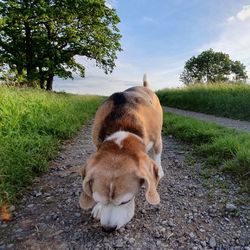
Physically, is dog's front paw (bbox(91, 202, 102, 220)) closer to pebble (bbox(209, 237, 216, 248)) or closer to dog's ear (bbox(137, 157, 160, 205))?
dog's ear (bbox(137, 157, 160, 205))

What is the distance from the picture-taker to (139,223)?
3049 mm

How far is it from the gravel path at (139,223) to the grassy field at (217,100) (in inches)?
301

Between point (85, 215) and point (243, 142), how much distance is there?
10.2 ft

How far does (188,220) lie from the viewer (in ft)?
10.3

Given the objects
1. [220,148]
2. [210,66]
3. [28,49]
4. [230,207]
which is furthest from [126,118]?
[210,66]

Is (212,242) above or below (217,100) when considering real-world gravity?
below

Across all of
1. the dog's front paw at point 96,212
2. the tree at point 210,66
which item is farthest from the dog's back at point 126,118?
the tree at point 210,66

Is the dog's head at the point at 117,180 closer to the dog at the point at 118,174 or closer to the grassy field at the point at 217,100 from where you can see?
the dog at the point at 118,174

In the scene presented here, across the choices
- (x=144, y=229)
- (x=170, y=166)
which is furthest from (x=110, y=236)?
(x=170, y=166)

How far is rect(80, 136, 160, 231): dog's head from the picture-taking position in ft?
7.95

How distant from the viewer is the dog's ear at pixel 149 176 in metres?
2.55

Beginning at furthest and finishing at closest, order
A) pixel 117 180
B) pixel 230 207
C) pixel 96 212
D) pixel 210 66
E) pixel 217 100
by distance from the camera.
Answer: pixel 210 66, pixel 217 100, pixel 230 207, pixel 96 212, pixel 117 180

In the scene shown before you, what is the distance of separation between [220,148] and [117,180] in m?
3.02

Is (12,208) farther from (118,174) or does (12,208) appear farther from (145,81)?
(145,81)
